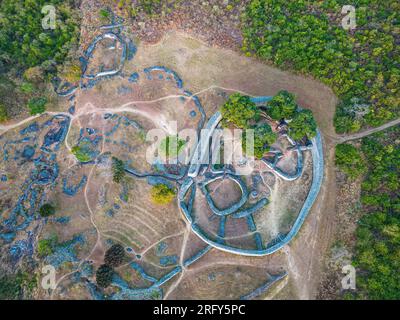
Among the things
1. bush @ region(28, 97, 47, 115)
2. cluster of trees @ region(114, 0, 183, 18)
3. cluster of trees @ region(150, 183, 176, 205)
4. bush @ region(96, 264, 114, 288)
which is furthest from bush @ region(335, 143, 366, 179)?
bush @ region(28, 97, 47, 115)

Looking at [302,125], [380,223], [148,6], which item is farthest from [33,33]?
[380,223]

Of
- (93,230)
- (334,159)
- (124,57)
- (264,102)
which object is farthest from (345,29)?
(93,230)

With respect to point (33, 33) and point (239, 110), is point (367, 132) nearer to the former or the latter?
point (239, 110)

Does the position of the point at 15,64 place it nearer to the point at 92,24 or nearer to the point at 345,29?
the point at 92,24

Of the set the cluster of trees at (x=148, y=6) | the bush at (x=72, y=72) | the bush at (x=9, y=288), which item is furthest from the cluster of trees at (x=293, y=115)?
the bush at (x=9, y=288)
